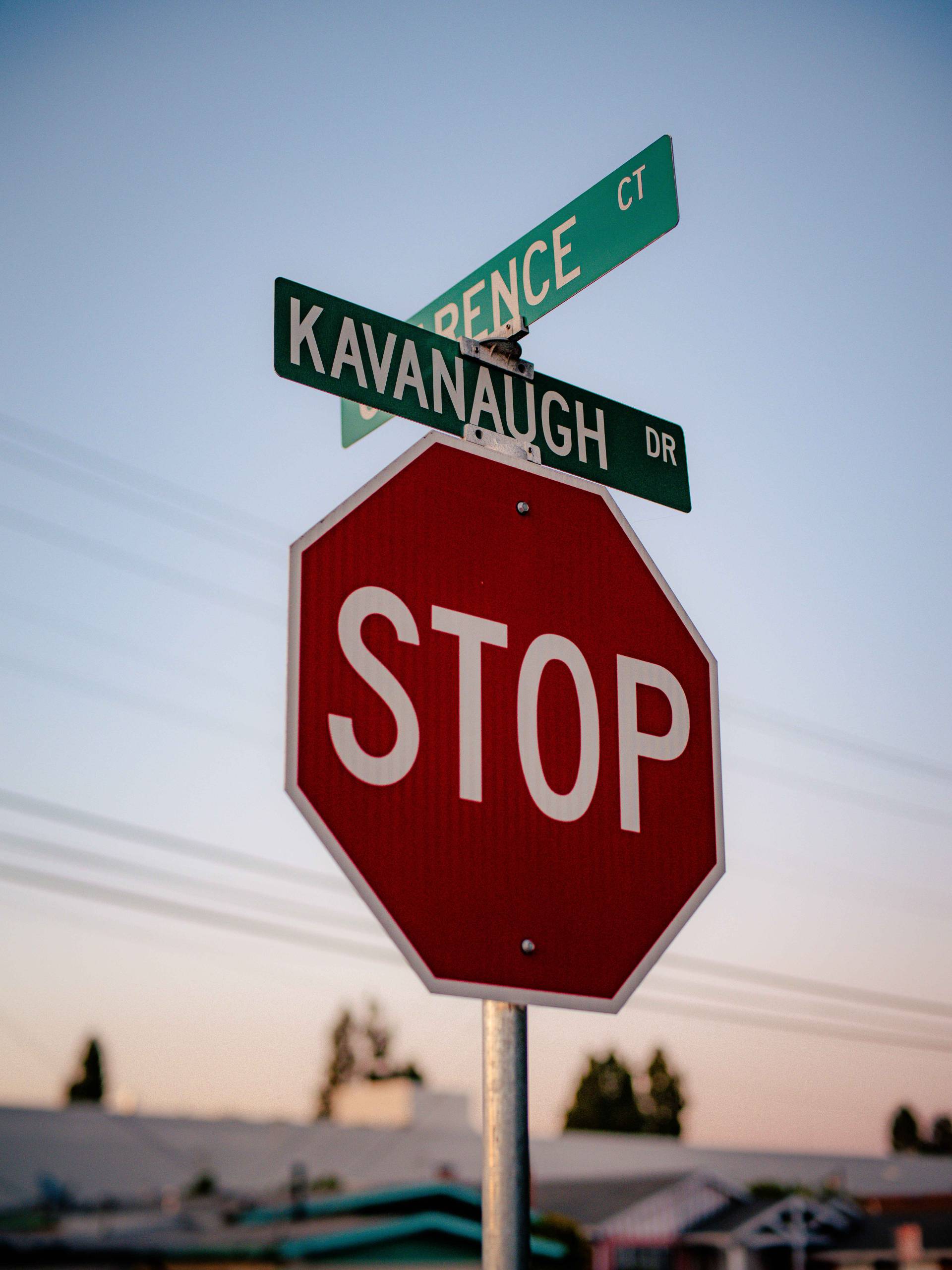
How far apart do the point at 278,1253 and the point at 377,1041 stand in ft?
189

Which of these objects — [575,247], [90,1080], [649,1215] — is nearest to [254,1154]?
[649,1215]

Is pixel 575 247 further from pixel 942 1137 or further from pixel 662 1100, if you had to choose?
pixel 942 1137

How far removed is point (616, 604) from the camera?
295cm

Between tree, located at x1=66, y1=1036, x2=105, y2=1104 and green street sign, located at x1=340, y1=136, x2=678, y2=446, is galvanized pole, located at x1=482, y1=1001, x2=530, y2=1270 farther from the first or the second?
tree, located at x1=66, y1=1036, x2=105, y2=1104

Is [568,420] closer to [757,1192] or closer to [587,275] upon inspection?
[587,275]

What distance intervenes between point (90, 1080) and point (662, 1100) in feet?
105

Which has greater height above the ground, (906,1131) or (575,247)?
(575,247)

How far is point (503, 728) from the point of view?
257cm

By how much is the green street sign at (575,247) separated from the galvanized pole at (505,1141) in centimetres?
188

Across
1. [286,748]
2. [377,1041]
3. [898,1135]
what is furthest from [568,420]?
[898,1135]

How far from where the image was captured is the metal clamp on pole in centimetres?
316

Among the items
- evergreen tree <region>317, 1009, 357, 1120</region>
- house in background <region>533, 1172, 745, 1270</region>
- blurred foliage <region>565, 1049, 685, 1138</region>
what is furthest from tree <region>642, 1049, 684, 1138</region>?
house in background <region>533, 1172, 745, 1270</region>

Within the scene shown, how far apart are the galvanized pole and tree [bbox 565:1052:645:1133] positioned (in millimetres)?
76118

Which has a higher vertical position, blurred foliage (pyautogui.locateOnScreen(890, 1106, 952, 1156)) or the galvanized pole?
the galvanized pole
